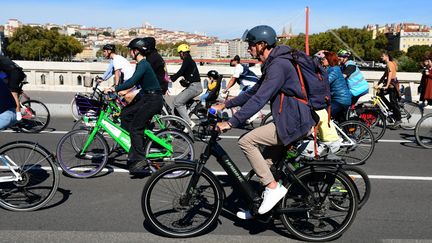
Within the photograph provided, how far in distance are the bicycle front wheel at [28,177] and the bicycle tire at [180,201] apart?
1.28m

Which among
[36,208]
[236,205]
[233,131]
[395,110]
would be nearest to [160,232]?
[236,205]

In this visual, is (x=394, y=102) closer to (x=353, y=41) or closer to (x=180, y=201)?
(x=180, y=201)

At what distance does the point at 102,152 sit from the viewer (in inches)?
257

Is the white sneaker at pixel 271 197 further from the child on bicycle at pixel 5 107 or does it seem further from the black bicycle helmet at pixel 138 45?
the black bicycle helmet at pixel 138 45

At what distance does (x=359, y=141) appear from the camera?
7.64 m

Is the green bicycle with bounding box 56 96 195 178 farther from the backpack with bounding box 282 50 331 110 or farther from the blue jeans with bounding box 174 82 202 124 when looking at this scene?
the blue jeans with bounding box 174 82 202 124

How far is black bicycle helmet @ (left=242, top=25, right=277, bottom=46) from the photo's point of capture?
14.0 ft

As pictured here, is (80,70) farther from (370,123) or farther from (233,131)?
(370,123)

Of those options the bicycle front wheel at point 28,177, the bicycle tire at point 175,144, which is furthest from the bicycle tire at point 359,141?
the bicycle front wheel at point 28,177

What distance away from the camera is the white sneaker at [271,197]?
4270 mm

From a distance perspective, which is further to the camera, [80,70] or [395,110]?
[80,70]

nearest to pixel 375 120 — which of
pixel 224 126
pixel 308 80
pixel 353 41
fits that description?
pixel 308 80

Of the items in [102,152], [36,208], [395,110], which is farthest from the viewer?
[395,110]

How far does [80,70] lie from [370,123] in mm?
10607
